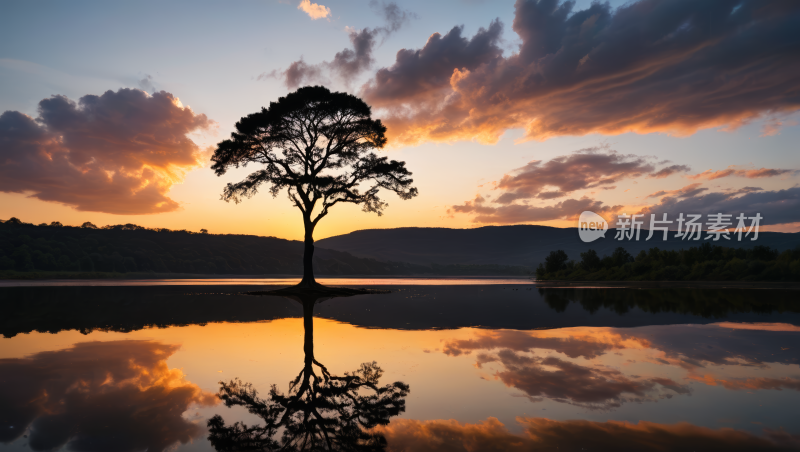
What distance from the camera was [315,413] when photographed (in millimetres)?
6309

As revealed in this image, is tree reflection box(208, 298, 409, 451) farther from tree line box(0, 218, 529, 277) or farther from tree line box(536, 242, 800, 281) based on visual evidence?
tree line box(0, 218, 529, 277)

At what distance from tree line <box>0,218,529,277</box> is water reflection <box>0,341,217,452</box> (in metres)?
96.5

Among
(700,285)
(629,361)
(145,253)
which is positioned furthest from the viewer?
(145,253)

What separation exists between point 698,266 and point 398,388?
2961 inches

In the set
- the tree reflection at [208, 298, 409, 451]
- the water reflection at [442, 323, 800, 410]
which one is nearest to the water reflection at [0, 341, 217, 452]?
the tree reflection at [208, 298, 409, 451]

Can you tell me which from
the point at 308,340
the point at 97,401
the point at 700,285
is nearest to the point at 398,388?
the point at 97,401

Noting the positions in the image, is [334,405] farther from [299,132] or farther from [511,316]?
[299,132]

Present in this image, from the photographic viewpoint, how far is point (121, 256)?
125m

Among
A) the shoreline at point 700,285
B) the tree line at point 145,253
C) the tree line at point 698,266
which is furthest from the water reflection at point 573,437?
the tree line at point 145,253

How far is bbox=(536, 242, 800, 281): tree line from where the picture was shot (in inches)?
2402

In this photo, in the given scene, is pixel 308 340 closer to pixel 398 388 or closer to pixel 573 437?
pixel 398 388

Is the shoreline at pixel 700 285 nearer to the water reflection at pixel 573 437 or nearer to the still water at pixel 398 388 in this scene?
the still water at pixel 398 388

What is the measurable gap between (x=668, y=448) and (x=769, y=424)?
6.58 ft

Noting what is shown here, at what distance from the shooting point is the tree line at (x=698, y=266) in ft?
200
